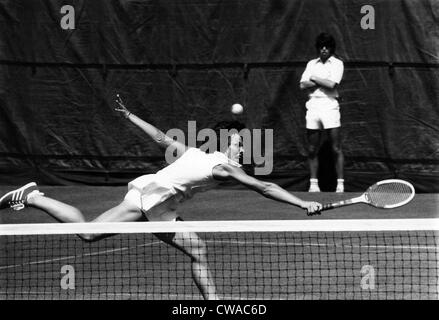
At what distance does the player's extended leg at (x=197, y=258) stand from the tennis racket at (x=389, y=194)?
0.97 m

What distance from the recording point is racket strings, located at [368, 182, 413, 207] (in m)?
7.27

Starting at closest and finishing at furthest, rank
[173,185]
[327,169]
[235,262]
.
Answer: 1. [173,185]
2. [235,262]
3. [327,169]

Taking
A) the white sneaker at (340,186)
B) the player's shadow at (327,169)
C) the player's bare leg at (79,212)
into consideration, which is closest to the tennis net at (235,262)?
the player's bare leg at (79,212)

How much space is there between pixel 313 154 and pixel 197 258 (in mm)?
5530

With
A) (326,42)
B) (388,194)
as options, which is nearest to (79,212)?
(388,194)

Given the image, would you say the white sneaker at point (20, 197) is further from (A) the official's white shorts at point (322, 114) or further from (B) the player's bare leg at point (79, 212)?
(A) the official's white shorts at point (322, 114)

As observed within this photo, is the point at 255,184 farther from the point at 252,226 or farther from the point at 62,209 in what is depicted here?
the point at 62,209

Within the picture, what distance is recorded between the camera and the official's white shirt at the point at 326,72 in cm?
1209

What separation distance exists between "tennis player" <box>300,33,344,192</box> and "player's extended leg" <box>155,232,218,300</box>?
17.8 ft

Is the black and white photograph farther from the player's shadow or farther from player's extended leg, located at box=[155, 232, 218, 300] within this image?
player's extended leg, located at box=[155, 232, 218, 300]

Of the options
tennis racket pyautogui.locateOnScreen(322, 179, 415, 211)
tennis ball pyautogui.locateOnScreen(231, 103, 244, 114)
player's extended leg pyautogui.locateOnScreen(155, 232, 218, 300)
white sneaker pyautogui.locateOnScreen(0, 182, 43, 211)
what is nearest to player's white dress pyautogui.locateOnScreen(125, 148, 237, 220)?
player's extended leg pyautogui.locateOnScreen(155, 232, 218, 300)

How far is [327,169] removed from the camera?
1256 cm

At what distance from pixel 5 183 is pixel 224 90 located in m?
3.14
